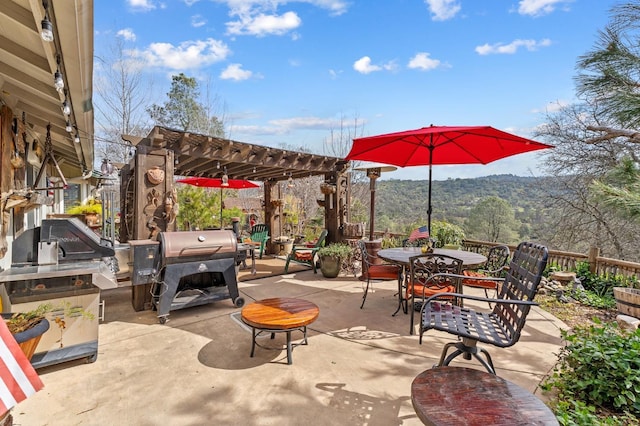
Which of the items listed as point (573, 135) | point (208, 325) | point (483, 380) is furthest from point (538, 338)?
point (573, 135)

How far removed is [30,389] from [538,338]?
4061 millimetres

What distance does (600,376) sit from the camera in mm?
1999

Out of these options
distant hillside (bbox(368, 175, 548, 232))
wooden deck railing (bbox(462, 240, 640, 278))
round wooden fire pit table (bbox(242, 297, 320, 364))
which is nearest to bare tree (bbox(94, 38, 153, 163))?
distant hillside (bbox(368, 175, 548, 232))

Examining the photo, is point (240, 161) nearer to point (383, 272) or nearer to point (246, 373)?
point (383, 272)

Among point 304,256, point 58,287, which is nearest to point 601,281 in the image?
point 304,256

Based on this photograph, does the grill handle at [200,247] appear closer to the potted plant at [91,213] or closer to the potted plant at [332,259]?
the potted plant at [332,259]

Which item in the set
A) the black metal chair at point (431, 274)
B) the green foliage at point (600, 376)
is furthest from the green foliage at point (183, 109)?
the green foliage at point (600, 376)

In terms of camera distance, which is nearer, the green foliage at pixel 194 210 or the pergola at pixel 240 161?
the pergola at pixel 240 161

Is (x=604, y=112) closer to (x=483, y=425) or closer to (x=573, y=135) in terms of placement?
(x=483, y=425)

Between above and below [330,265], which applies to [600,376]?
above

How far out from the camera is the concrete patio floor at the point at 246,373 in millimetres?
1996

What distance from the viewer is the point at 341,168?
6.99 m

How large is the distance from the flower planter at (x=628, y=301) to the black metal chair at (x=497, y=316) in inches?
109

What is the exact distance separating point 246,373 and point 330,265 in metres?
3.48
